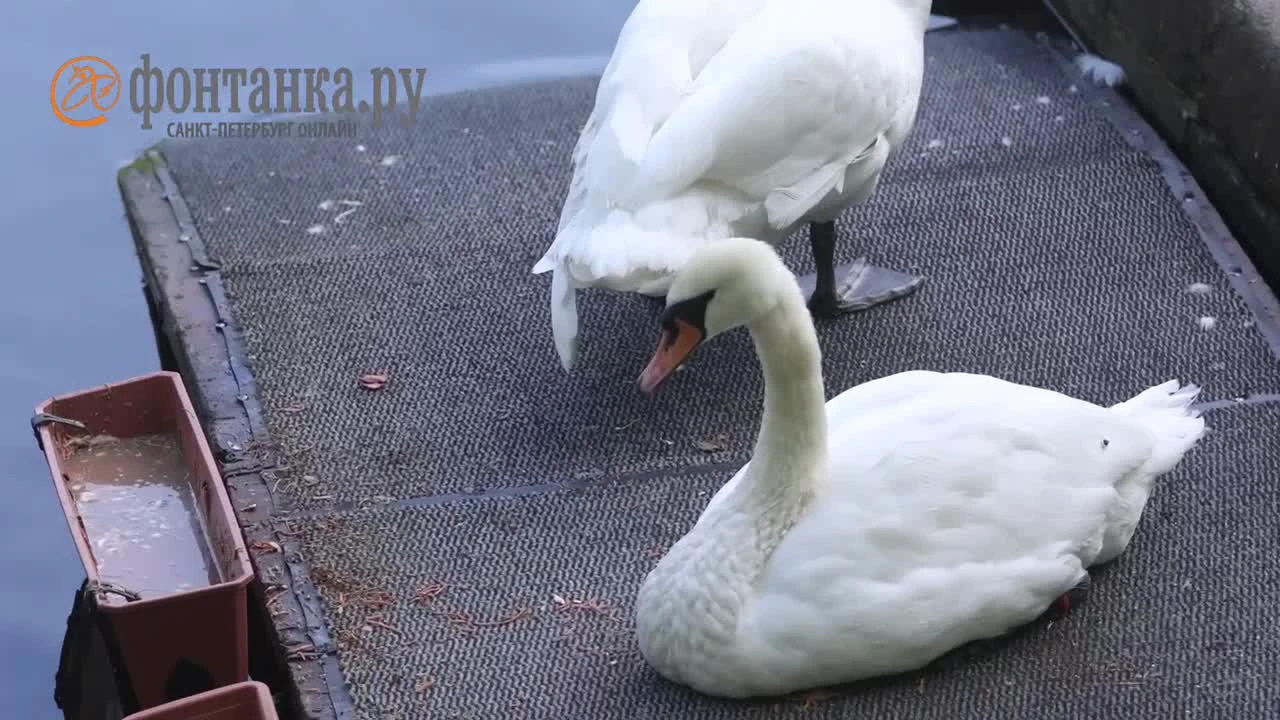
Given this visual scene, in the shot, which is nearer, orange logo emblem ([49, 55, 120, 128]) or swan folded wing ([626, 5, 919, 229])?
swan folded wing ([626, 5, 919, 229])

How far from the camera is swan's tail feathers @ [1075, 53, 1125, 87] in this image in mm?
4035

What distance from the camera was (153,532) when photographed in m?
2.60

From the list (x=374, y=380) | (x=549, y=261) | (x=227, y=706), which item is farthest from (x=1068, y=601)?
(x=374, y=380)

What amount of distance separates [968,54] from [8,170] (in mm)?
2513

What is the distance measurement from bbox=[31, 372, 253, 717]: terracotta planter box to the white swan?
0.65 meters

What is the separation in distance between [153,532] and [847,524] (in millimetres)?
1114

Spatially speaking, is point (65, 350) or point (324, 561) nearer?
point (324, 561)

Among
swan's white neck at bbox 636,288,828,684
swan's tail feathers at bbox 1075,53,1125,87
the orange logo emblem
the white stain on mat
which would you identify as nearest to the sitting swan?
swan's white neck at bbox 636,288,828,684

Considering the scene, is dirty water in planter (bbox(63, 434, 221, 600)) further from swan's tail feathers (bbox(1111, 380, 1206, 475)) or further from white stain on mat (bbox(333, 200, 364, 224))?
swan's tail feathers (bbox(1111, 380, 1206, 475))

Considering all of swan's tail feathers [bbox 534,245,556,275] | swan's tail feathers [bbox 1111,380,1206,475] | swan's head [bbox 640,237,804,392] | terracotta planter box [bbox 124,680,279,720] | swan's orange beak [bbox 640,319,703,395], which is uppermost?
swan's head [bbox 640,237,804,392]

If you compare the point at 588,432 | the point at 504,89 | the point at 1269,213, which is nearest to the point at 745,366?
the point at 588,432

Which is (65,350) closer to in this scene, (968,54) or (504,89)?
(504,89)

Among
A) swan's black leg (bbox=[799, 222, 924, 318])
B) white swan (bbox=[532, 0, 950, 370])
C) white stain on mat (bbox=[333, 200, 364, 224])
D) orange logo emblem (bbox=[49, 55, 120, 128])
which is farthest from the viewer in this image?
orange logo emblem (bbox=[49, 55, 120, 128])

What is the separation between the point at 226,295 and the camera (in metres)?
3.40
